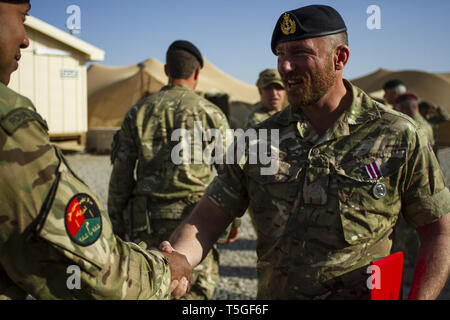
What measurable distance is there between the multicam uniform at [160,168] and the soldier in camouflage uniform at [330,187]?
1.56 metres

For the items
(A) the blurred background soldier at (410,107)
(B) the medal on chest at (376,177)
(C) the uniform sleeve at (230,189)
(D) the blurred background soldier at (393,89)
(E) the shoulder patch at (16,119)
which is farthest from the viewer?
(D) the blurred background soldier at (393,89)

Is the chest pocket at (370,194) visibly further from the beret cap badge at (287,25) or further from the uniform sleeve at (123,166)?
the uniform sleeve at (123,166)

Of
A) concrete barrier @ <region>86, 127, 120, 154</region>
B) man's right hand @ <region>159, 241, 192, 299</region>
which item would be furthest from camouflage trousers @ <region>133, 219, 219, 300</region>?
concrete barrier @ <region>86, 127, 120, 154</region>

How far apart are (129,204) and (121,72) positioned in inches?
724

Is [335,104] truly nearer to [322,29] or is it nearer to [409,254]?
[322,29]

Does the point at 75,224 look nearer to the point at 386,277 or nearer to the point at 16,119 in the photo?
the point at 16,119

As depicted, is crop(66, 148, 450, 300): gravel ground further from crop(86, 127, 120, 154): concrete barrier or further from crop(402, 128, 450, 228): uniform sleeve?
crop(86, 127, 120, 154): concrete barrier

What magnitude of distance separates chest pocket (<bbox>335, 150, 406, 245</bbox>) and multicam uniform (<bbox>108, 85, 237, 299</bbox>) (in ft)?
6.69

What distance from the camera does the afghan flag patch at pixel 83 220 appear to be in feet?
4.73

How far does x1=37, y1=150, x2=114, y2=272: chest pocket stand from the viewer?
4.60ft

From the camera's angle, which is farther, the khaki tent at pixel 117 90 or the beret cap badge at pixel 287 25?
the khaki tent at pixel 117 90

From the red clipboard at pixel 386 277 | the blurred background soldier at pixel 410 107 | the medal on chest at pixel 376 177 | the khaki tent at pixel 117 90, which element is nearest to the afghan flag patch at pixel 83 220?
the red clipboard at pixel 386 277

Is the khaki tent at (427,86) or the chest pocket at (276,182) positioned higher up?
the chest pocket at (276,182)

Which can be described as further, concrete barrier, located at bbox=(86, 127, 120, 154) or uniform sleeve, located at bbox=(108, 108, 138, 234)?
concrete barrier, located at bbox=(86, 127, 120, 154)
